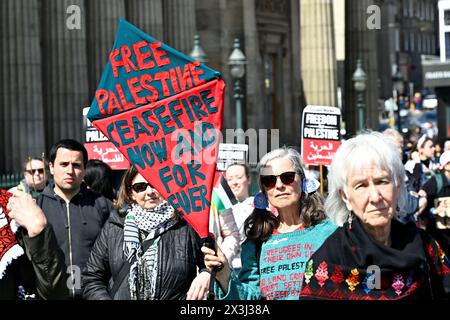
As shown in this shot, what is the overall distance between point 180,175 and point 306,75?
30871 millimetres

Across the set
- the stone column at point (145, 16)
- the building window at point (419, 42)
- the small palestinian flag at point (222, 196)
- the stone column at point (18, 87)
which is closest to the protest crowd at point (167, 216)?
the small palestinian flag at point (222, 196)

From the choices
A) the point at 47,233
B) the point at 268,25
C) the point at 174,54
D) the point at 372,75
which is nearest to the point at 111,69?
the point at 174,54

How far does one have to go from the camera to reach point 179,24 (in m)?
29.9

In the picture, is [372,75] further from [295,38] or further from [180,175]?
[180,175]

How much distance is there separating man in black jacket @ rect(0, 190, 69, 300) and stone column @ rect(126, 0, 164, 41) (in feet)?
70.5

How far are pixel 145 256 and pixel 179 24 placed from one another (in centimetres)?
2285

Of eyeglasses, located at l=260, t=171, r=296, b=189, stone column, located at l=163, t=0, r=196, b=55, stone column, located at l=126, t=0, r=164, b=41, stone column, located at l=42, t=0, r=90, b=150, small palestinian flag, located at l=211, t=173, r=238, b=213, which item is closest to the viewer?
eyeglasses, located at l=260, t=171, r=296, b=189

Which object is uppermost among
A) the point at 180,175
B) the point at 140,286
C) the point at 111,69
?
the point at 111,69

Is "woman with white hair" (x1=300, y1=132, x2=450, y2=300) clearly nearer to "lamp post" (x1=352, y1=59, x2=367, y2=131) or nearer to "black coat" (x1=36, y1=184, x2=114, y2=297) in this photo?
"black coat" (x1=36, y1=184, x2=114, y2=297)

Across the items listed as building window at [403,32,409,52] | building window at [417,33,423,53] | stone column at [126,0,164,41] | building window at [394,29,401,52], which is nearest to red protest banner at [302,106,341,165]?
stone column at [126,0,164,41]

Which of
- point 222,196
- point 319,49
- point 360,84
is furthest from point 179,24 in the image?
point 222,196

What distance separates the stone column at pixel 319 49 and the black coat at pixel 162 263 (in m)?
29.3

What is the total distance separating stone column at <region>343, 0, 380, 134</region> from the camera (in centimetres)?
3812
